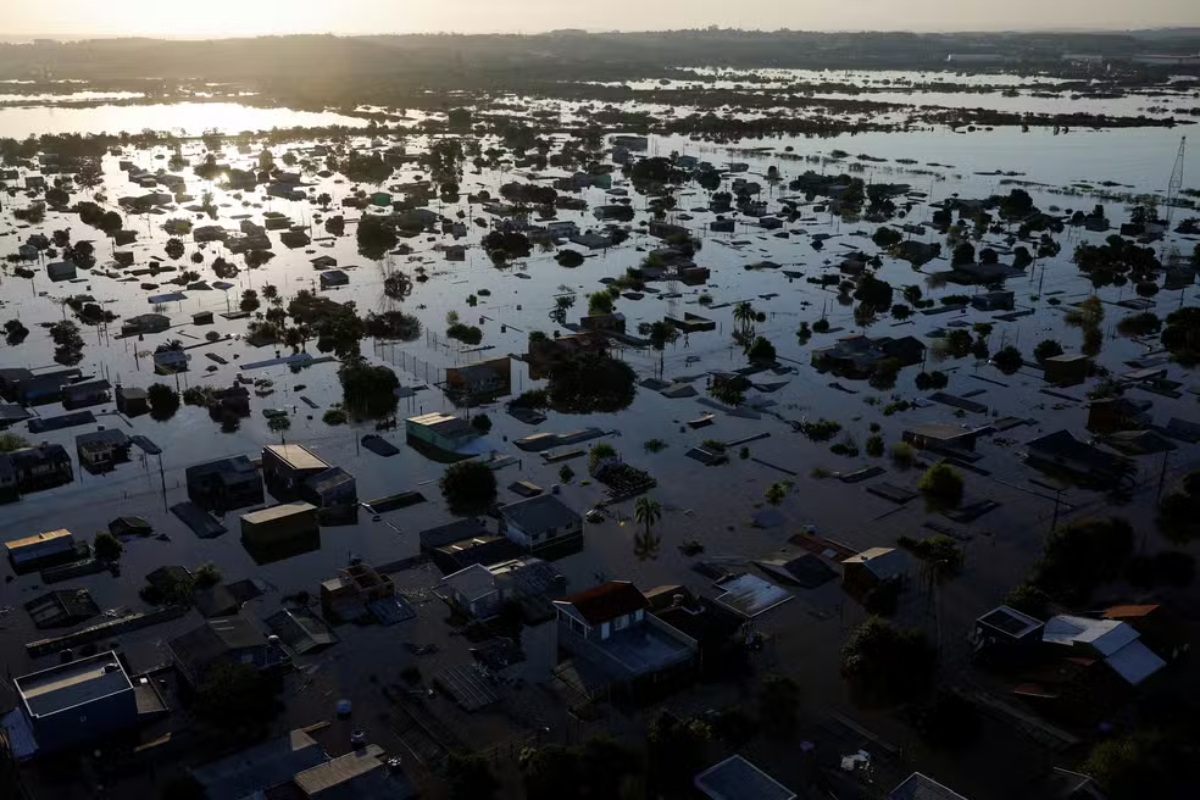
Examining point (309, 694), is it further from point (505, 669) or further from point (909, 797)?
point (909, 797)

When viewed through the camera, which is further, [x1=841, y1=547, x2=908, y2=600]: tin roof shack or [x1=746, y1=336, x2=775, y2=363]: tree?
[x1=746, y1=336, x2=775, y2=363]: tree

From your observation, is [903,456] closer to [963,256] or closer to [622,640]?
[622,640]

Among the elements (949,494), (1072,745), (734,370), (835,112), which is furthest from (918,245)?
(835,112)

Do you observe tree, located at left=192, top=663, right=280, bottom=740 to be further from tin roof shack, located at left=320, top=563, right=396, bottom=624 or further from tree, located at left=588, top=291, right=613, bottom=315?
tree, located at left=588, top=291, right=613, bottom=315

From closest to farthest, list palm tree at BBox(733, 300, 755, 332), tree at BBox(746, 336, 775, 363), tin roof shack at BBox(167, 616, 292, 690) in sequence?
1. tin roof shack at BBox(167, 616, 292, 690)
2. tree at BBox(746, 336, 775, 363)
3. palm tree at BBox(733, 300, 755, 332)

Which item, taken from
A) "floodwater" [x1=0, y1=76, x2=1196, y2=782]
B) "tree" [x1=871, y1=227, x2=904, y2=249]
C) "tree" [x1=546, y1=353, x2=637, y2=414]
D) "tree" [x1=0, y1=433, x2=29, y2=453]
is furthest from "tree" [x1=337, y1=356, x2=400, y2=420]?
"tree" [x1=871, y1=227, x2=904, y2=249]

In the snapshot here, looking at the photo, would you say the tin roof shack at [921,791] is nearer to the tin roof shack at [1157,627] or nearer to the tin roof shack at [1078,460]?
the tin roof shack at [1157,627]

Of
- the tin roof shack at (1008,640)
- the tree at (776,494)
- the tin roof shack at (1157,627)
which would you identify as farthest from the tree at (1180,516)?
the tree at (776,494)

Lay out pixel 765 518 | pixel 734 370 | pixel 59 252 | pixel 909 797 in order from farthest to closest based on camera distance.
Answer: pixel 59 252, pixel 734 370, pixel 765 518, pixel 909 797
